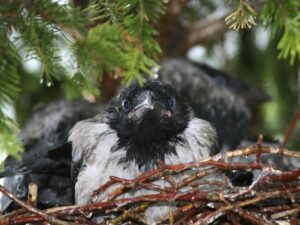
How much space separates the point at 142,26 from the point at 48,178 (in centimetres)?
132

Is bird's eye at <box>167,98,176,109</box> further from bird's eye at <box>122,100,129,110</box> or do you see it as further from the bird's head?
bird's eye at <box>122,100,129,110</box>

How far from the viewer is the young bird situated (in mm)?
2674

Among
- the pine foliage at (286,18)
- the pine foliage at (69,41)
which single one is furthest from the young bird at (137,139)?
the pine foliage at (286,18)

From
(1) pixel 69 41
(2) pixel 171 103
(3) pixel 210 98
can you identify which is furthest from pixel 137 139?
(3) pixel 210 98

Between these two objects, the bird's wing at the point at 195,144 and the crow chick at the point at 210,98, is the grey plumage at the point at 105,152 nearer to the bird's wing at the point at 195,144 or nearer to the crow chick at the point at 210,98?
the bird's wing at the point at 195,144

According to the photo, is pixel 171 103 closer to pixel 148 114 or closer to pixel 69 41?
pixel 148 114

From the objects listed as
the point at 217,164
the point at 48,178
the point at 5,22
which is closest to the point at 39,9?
the point at 5,22

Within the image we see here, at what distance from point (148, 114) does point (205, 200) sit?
1.94 ft

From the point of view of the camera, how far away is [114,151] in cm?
275

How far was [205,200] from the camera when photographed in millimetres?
2221

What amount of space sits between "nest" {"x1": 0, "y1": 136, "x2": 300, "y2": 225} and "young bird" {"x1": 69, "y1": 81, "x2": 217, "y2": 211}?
1.00 ft

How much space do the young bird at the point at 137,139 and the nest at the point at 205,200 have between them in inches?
12.0

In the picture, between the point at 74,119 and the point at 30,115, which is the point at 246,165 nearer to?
the point at 74,119

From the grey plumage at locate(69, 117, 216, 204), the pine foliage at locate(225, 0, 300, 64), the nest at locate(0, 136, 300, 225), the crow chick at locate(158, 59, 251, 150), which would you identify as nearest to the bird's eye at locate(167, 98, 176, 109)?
Answer: the grey plumage at locate(69, 117, 216, 204)
